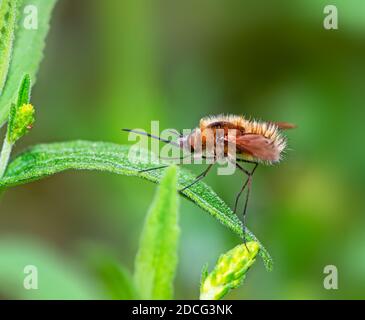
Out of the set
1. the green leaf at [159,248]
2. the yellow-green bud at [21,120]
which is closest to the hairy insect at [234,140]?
the yellow-green bud at [21,120]

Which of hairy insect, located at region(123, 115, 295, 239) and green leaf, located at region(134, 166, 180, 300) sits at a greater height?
hairy insect, located at region(123, 115, 295, 239)

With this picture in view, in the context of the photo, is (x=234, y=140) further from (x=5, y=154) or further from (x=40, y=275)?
(x=40, y=275)

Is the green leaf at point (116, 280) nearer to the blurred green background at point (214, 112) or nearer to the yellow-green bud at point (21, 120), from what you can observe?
the yellow-green bud at point (21, 120)

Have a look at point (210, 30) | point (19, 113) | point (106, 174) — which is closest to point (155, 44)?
point (210, 30)

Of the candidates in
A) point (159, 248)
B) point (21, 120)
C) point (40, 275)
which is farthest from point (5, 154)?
point (159, 248)

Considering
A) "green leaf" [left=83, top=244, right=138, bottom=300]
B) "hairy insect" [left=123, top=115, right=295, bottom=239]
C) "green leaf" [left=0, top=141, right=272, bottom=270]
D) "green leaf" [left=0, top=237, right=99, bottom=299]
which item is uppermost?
"hairy insect" [left=123, top=115, right=295, bottom=239]

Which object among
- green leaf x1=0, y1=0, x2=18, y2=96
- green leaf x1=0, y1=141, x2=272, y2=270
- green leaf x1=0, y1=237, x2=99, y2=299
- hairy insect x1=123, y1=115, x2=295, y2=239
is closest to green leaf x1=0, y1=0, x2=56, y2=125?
green leaf x1=0, y1=0, x2=18, y2=96

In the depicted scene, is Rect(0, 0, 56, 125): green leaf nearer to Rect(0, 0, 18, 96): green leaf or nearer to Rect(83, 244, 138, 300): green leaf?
Rect(0, 0, 18, 96): green leaf
